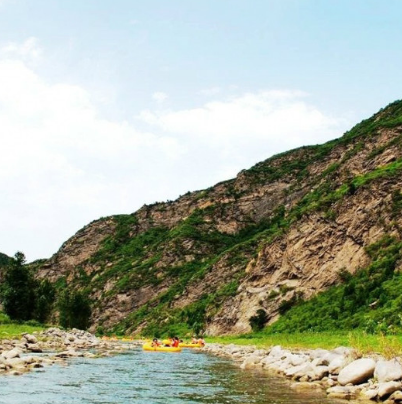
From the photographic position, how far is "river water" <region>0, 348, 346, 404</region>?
1697cm

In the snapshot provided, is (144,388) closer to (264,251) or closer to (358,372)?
(358,372)

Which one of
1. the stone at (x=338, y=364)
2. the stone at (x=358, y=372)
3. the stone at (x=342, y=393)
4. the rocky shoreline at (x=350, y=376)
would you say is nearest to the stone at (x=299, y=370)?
the rocky shoreline at (x=350, y=376)

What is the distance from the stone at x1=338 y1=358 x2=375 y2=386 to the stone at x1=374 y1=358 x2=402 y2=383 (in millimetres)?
518

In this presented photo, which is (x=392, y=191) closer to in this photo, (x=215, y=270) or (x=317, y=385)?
(x=215, y=270)

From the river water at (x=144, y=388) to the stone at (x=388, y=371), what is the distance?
2033mm

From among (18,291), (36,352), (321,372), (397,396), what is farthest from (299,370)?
(18,291)

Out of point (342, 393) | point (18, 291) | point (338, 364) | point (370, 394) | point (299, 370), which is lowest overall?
point (299, 370)

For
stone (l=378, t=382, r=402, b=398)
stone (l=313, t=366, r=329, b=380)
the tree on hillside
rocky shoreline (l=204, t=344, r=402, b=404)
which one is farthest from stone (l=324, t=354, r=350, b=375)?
the tree on hillside

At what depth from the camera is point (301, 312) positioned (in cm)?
6856

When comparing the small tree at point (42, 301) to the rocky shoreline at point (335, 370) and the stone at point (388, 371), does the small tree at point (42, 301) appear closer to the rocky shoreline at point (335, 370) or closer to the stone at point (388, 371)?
the rocky shoreline at point (335, 370)

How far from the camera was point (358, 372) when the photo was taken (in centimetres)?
1847

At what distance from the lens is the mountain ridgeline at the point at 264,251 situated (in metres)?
69.9

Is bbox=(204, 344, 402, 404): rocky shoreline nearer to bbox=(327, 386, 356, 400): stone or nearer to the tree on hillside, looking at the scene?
bbox=(327, 386, 356, 400): stone

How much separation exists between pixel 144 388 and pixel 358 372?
8.45m
